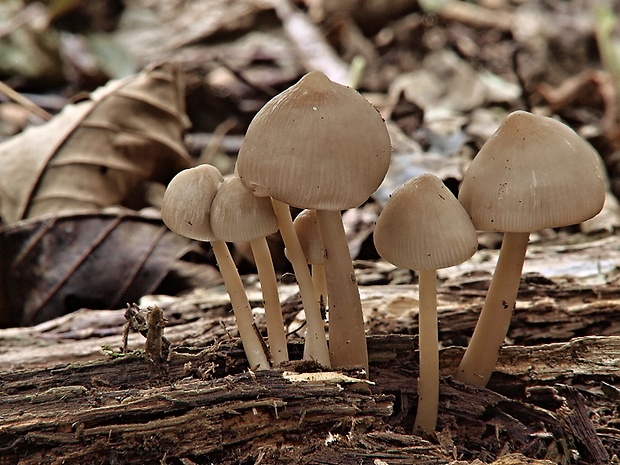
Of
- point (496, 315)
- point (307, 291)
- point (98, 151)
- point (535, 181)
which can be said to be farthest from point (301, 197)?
point (98, 151)

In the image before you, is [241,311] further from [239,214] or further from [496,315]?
[496,315]

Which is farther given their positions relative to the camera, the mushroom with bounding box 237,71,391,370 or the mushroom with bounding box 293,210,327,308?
the mushroom with bounding box 293,210,327,308

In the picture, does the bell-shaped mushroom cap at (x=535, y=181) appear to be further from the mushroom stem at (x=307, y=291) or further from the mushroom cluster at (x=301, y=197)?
the mushroom stem at (x=307, y=291)

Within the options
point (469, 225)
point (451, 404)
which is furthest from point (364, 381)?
point (469, 225)

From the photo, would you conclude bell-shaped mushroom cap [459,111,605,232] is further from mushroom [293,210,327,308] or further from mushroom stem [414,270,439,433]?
mushroom [293,210,327,308]

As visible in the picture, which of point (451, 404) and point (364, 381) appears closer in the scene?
point (364, 381)

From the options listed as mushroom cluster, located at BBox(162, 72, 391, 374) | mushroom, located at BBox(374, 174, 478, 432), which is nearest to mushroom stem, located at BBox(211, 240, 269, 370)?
mushroom cluster, located at BBox(162, 72, 391, 374)

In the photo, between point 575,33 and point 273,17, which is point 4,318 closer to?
point 273,17
